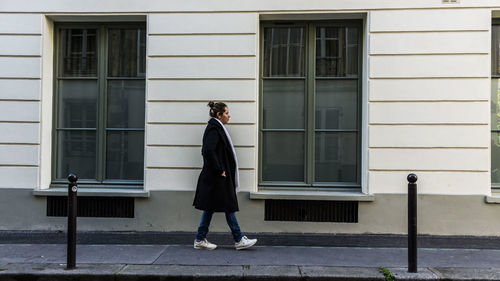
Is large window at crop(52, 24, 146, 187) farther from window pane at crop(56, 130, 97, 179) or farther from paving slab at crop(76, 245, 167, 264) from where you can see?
paving slab at crop(76, 245, 167, 264)

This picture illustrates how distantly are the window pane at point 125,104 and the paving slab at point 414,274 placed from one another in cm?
483

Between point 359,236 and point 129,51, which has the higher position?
point 129,51

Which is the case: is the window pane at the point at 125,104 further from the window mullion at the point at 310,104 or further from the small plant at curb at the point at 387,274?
the small plant at curb at the point at 387,274

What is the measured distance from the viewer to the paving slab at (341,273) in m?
4.56

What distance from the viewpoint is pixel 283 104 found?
7371mm

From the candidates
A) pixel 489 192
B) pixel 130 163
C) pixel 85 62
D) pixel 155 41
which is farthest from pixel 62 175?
pixel 489 192

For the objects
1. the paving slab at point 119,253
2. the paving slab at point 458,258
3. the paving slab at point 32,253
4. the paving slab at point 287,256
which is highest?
the paving slab at point 458,258

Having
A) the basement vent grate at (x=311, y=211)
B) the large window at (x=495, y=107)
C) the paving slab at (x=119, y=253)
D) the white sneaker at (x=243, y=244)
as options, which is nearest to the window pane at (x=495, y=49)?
the large window at (x=495, y=107)

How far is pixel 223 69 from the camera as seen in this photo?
7039 mm

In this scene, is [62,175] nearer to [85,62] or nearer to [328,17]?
[85,62]

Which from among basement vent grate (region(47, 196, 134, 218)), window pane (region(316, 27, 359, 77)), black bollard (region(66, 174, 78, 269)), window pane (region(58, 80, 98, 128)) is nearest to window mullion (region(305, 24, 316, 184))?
window pane (region(316, 27, 359, 77))

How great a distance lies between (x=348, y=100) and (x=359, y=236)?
2296mm

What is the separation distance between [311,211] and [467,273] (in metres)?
2.69

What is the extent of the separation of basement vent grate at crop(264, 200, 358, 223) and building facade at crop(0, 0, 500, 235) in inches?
0.9
